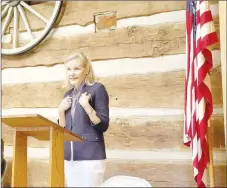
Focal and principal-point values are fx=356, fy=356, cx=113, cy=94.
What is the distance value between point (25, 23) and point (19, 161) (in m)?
1.32

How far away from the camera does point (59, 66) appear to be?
102 inches

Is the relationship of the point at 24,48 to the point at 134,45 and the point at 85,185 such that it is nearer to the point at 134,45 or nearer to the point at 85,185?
the point at 134,45

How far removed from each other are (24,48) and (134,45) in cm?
86

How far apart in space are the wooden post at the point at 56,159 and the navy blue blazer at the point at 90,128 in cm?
69

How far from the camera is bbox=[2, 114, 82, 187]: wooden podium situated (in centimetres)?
160

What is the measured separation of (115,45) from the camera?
98.1 inches

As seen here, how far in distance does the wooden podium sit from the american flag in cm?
69

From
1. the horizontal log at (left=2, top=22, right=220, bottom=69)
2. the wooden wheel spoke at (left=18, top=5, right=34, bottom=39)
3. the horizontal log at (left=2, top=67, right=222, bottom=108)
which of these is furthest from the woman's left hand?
the wooden wheel spoke at (left=18, top=5, right=34, bottom=39)

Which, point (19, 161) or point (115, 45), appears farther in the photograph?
point (115, 45)

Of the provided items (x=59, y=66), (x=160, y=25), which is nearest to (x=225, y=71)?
(x=160, y=25)

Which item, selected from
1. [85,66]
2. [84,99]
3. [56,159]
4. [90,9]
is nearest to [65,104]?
[84,99]

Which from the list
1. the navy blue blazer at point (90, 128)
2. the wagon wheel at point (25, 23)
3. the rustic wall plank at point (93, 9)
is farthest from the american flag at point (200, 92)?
the wagon wheel at point (25, 23)

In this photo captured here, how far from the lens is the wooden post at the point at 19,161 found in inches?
68.7

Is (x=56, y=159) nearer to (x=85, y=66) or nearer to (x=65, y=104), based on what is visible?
(x=65, y=104)
